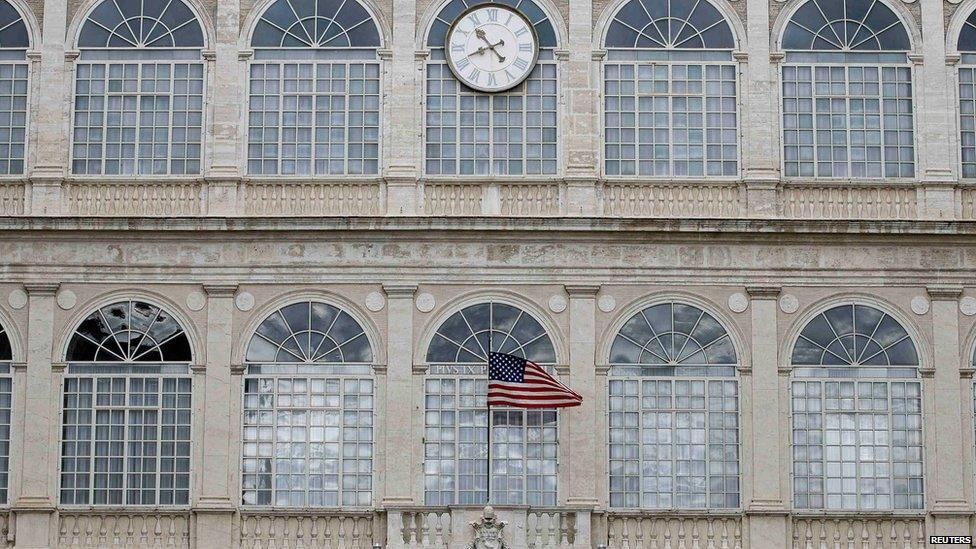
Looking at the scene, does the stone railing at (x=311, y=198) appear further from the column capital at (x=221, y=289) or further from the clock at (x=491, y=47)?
the clock at (x=491, y=47)

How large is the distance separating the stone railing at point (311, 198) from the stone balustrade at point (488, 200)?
0.7 inches

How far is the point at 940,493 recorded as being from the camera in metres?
30.8

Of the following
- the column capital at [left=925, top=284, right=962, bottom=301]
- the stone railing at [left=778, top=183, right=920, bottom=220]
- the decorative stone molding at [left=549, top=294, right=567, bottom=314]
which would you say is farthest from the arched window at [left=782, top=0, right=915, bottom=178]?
the decorative stone molding at [left=549, top=294, right=567, bottom=314]

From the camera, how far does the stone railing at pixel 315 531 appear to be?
30641 millimetres

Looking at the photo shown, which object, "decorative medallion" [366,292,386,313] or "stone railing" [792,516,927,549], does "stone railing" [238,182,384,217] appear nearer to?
"decorative medallion" [366,292,386,313]

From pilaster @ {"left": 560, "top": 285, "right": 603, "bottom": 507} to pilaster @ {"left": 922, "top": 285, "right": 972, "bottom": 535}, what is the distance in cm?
590

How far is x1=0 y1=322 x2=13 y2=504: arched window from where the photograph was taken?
31078 millimetres

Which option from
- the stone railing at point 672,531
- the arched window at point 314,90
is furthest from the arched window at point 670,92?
the stone railing at point 672,531

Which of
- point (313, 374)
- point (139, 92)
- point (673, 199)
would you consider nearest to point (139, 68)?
point (139, 92)

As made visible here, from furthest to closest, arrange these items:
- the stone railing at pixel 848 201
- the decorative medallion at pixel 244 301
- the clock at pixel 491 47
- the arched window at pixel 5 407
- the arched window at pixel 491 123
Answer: the clock at pixel 491 47
the arched window at pixel 491 123
the stone railing at pixel 848 201
the decorative medallion at pixel 244 301
the arched window at pixel 5 407

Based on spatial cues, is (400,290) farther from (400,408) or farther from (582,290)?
(582,290)

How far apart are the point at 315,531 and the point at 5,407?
237 inches

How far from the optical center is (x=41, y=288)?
31422 mm

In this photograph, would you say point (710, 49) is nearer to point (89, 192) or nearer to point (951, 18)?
point (951, 18)
